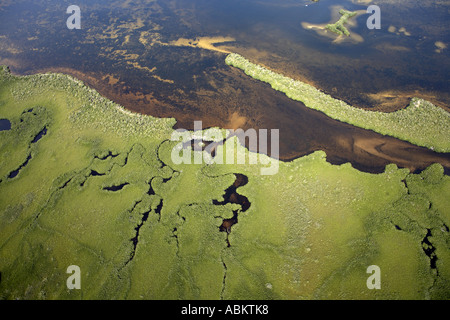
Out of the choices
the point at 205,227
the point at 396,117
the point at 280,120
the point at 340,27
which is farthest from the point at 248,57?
the point at 205,227

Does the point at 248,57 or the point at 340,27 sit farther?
the point at 340,27

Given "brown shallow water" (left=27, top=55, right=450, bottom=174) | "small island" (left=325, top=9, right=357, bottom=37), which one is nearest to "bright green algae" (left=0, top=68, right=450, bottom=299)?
"brown shallow water" (left=27, top=55, right=450, bottom=174)

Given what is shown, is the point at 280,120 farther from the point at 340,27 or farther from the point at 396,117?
the point at 340,27

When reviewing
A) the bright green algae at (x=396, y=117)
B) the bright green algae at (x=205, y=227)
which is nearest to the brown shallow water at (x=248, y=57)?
the bright green algae at (x=396, y=117)

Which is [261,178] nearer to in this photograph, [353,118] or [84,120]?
[353,118]
